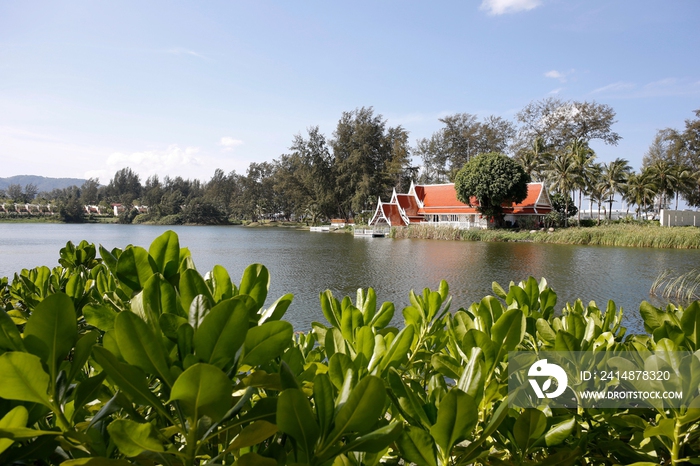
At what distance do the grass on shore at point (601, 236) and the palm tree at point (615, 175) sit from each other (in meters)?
10.2

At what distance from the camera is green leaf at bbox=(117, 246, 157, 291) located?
Result: 820 mm

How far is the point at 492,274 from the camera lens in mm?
16078

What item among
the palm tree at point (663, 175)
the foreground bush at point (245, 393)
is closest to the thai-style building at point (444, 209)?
the palm tree at point (663, 175)

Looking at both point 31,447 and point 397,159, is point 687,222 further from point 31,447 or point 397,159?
point 31,447

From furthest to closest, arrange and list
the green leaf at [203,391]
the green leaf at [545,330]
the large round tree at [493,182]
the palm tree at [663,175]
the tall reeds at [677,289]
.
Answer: the palm tree at [663,175] → the large round tree at [493,182] → the tall reeds at [677,289] → the green leaf at [545,330] → the green leaf at [203,391]

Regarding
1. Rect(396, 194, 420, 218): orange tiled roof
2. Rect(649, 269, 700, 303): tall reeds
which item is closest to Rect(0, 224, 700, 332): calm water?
Rect(649, 269, 700, 303): tall reeds

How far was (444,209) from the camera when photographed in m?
39.5

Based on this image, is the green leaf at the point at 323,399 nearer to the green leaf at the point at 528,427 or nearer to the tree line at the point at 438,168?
the green leaf at the point at 528,427

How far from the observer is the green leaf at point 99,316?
72 centimetres

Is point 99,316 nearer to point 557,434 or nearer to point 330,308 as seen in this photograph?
point 330,308

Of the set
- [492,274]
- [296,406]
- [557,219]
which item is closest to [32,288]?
[296,406]

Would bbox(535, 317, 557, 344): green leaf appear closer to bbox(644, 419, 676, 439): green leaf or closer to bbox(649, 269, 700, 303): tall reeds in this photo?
bbox(644, 419, 676, 439): green leaf

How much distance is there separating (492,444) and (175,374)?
0.61 meters

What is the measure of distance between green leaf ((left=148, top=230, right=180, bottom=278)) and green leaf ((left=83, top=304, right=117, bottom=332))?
0.43ft
